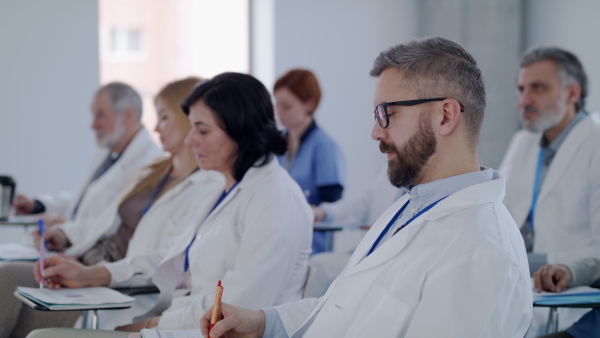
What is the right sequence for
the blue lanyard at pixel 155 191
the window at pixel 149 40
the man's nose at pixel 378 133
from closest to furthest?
the man's nose at pixel 378 133, the blue lanyard at pixel 155 191, the window at pixel 149 40

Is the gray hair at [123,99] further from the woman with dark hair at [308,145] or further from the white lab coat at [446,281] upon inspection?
the white lab coat at [446,281]

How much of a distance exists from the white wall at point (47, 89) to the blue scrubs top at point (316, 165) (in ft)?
7.44

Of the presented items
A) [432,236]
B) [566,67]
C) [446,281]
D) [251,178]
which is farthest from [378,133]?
[566,67]

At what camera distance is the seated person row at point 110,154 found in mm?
3803

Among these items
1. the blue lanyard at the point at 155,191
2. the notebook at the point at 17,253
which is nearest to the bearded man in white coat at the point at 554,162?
the blue lanyard at the point at 155,191

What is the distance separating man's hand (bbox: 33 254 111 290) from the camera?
7.64 feet

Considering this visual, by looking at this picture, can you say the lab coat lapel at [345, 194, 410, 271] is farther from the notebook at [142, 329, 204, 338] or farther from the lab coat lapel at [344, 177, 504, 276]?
the notebook at [142, 329, 204, 338]

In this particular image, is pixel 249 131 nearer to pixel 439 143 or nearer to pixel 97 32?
pixel 439 143

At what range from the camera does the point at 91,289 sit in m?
2.28

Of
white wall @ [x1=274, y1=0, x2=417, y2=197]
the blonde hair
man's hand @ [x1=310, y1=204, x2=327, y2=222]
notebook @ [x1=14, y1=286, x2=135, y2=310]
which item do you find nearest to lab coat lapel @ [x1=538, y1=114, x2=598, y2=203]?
man's hand @ [x1=310, y1=204, x2=327, y2=222]

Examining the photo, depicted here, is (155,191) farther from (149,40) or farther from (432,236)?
(149,40)

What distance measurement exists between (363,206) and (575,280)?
75.9 inches

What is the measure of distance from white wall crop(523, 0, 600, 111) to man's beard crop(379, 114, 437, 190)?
11.3ft

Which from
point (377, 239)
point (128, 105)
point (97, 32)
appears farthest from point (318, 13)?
point (377, 239)
